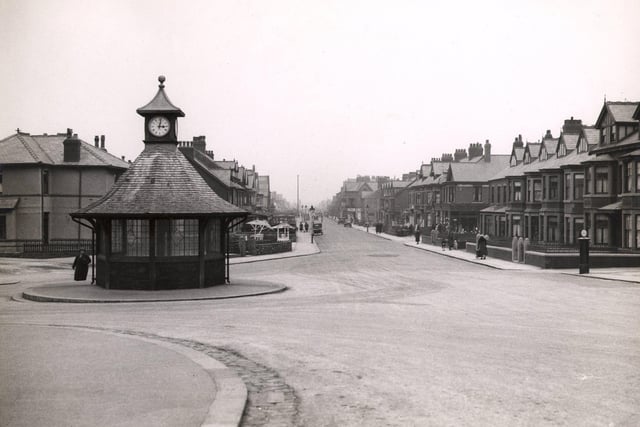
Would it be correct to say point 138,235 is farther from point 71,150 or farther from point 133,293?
point 71,150

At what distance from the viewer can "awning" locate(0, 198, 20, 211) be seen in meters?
39.8

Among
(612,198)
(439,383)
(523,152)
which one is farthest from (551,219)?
(439,383)

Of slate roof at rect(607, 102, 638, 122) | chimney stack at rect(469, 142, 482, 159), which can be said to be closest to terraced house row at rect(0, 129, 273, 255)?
slate roof at rect(607, 102, 638, 122)

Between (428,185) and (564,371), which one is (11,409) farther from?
(428,185)

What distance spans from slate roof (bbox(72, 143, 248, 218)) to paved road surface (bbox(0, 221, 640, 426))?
3.69 m

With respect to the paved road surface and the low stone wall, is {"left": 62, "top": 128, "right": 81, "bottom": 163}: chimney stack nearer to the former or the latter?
the paved road surface

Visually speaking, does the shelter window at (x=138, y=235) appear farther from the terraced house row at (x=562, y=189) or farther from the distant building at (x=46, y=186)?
the terraced house row at (x=562, y=189)

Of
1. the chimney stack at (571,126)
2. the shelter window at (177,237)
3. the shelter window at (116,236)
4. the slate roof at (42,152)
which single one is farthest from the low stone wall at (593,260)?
the slate roof at (42,152)

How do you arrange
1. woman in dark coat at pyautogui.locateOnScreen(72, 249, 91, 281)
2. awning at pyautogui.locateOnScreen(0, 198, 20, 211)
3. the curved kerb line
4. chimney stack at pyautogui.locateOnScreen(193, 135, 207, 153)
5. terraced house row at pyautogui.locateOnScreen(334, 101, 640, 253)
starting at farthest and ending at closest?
1. chimney stack at pyautogui.locateOnScreen(193, 135, 207, 153)
2. awning at pyautogui.locateOnScreen(0, 198, 20, 211)
3. terraced house row at pyautogui.locateOnScreen(334, 101, 640, 253)
4. woman in dark coat at pyautogui.locateOnScreen(72, 249, 91, 281)
5. the curved kerb line

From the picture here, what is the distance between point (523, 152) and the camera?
190ft

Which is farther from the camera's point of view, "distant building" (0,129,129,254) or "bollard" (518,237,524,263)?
"distant building" (0,129,129,254)

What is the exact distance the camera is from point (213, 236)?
2203 cm

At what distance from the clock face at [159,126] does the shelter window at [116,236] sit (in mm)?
3675

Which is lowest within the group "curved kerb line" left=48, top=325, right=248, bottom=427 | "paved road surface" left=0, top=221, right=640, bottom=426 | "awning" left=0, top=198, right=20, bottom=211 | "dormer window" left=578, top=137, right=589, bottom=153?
"paved road surface" left=0, top=221, right=640, bottom=426
